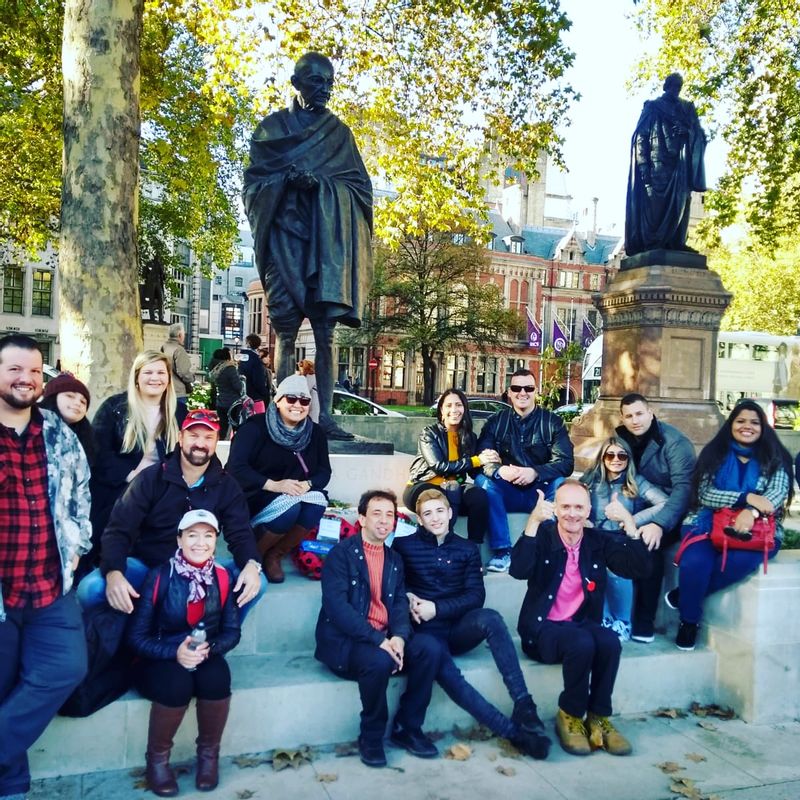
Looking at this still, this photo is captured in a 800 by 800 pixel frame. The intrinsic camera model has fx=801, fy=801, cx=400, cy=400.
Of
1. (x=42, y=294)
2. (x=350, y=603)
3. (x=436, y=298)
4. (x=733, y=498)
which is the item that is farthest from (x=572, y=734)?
(x=42, y=294)

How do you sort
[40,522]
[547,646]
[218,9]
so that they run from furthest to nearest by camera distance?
1. [218,9]
2. [547,646]
3. [40,522]

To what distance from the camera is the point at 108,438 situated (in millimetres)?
4543

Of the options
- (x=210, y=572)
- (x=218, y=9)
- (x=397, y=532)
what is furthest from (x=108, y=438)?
(x=218, y=9)

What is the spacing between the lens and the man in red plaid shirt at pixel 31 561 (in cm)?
318

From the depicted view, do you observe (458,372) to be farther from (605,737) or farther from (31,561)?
(31,561)

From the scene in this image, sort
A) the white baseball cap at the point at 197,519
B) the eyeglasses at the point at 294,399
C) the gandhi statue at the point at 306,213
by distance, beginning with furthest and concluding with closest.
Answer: the gandhi statue at the point at 306,213 < the eyeglasses at the point at 294,399 < the white baseball cap at the point at 197,519

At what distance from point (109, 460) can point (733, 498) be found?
3.68 meters

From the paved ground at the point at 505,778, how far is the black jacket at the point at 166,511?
101 centimetres

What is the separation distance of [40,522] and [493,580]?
2798mm

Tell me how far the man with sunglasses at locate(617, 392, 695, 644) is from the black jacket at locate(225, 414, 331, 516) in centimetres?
206

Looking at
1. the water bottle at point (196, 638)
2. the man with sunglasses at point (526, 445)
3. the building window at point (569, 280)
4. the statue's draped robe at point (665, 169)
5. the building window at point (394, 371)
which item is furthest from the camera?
the building window at point (569, 280)

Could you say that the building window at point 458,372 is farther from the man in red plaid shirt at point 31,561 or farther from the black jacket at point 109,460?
the man in red plaid shirt at point 31,561

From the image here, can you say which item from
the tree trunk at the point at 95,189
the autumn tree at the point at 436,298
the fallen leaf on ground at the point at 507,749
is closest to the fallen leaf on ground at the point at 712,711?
the fallen leaf on ground at the point at 507,749

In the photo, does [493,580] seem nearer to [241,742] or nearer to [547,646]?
[547,646]
